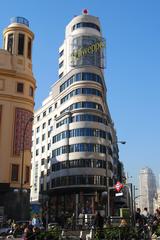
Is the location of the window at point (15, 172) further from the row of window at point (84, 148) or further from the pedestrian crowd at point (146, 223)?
the pedestrian crowd at point (146, 223)

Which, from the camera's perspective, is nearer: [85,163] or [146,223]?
[146,223]

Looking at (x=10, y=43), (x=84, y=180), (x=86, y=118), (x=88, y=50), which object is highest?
(x=88, y=50)

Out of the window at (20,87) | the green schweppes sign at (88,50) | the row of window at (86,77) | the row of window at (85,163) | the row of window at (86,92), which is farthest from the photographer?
the green schweppes sign at (88,50)

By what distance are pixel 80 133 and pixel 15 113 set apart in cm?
1694

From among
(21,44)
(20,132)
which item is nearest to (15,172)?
(20,132)

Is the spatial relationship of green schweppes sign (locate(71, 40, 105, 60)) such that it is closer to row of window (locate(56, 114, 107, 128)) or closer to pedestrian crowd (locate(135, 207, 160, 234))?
row of window (locate(56, 114, 107, 128))

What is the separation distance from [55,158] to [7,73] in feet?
74.4

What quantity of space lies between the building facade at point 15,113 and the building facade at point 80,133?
12.2m

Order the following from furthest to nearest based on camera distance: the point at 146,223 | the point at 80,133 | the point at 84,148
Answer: the point at 80,133, the point at 84,148, the point at 146,223

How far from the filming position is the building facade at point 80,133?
185ft

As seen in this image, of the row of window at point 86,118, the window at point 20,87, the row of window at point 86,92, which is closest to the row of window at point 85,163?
the row of window at point 86,118

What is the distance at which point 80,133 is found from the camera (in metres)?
57.8

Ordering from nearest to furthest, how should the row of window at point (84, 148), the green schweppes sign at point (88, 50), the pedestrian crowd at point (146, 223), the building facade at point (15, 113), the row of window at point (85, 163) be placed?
the pedestrian crowd at point (146, 223) < the building facade at point (15, 113) < the row of window at point (85, 163) < the row of window at point (84, 148) < the green schweppes sign at point (88, 50)

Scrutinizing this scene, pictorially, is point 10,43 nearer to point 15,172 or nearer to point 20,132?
point 20,132
